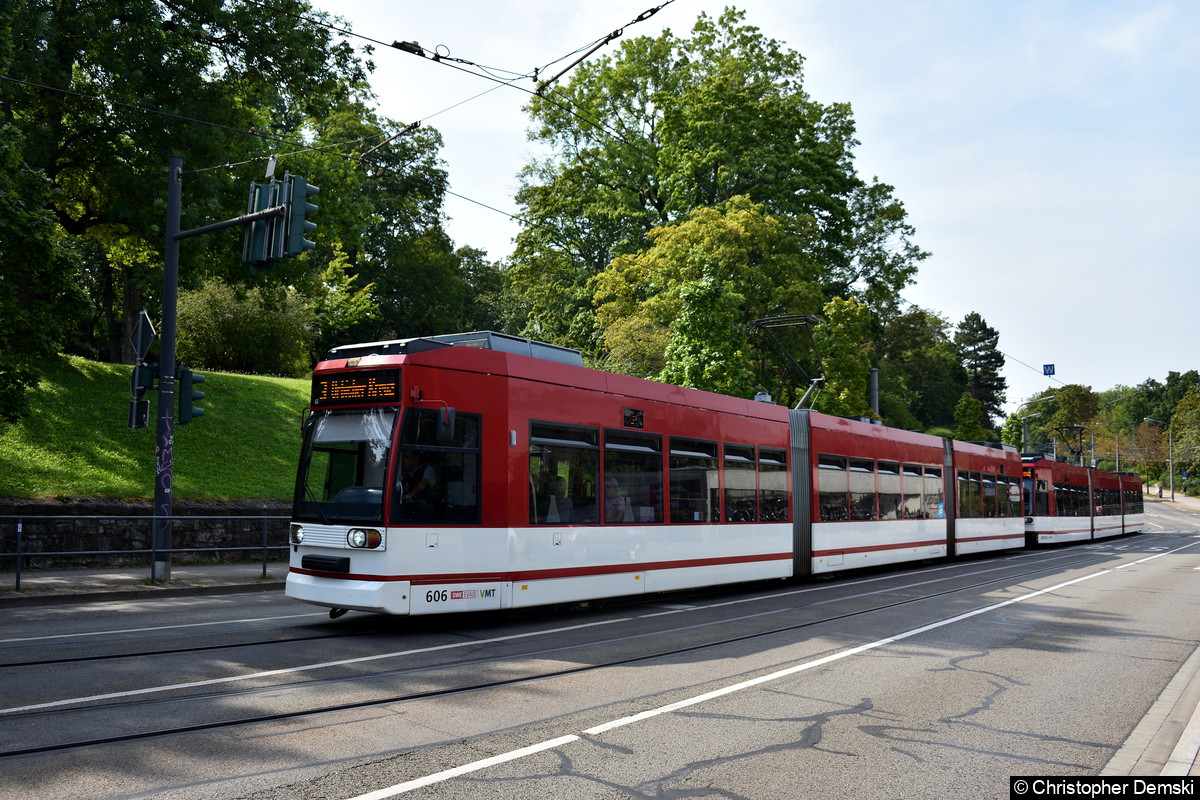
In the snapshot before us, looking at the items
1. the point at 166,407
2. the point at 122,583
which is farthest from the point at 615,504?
the point at 122,583

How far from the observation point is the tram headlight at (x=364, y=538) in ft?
29.9

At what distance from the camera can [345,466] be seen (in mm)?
9664

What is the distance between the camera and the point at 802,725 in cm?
628

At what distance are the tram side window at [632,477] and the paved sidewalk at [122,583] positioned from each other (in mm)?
6844

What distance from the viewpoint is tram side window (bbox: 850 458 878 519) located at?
61.8 ft

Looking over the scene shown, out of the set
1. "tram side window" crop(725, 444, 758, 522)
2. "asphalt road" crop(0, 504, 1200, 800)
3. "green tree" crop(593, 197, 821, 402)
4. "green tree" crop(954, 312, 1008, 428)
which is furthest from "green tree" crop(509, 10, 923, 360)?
"green tree" crop(954, 312, 1008, 428)

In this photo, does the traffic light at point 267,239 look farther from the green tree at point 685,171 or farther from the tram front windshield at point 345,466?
the green tree at point 685,171

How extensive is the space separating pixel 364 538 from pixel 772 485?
28.9ft

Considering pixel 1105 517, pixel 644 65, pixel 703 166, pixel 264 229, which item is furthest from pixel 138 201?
pixel 1105 517

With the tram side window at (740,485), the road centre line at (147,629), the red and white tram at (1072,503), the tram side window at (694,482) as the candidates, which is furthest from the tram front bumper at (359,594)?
the red and white tram at (1072,503)

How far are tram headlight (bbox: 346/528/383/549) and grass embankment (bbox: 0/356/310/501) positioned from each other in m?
10.0

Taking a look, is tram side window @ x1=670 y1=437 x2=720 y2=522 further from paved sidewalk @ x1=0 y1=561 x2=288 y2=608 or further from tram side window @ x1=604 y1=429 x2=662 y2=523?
paved sidewalk @ x1=0 y1=561 x2=288 y2=608

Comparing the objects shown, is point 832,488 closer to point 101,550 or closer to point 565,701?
point 565,701

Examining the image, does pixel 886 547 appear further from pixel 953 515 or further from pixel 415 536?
pixel 415 536
